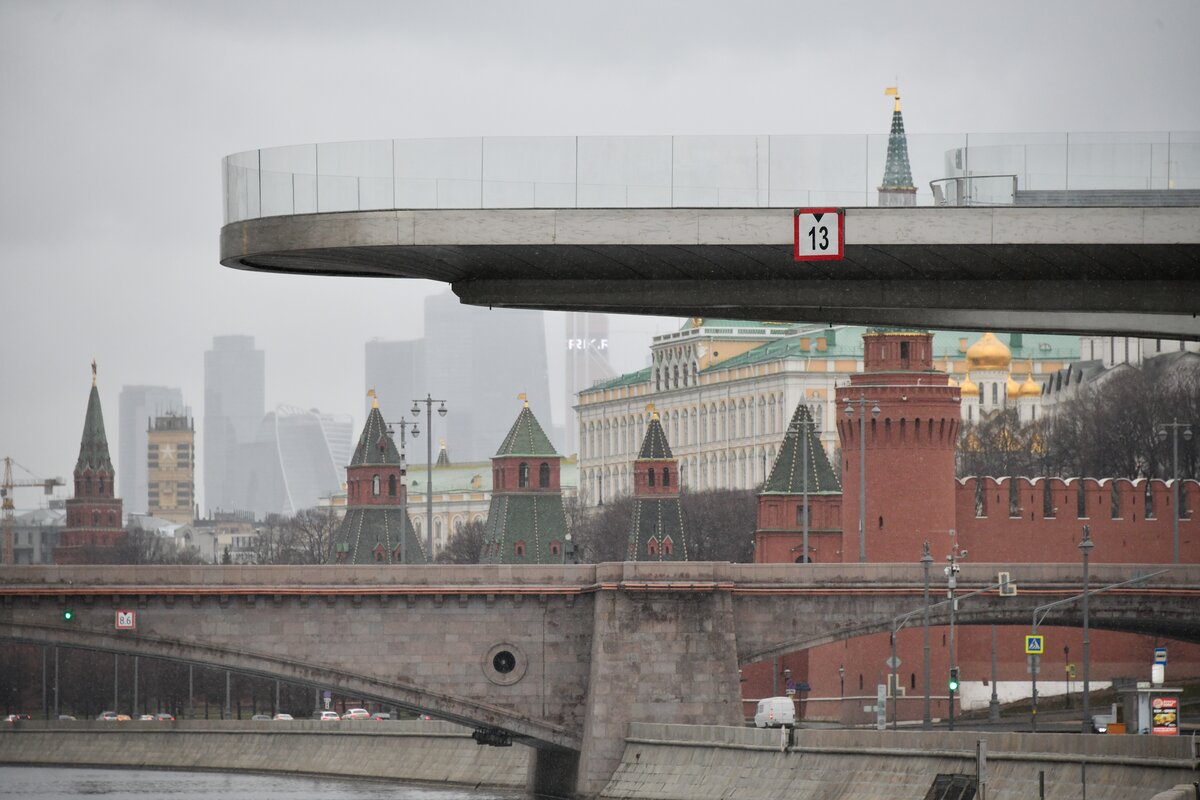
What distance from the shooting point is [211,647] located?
7731cm

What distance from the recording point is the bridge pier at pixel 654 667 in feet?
260

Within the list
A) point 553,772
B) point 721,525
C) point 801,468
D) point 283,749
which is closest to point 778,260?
point 553,772

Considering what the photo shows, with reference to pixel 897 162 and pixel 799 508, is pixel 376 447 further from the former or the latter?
pixel 897 162

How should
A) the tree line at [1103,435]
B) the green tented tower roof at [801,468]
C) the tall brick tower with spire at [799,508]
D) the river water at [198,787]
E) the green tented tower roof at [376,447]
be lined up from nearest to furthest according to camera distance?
the river water at [198,787], the tall brick tower with spire at [799,508], the green tented tower roof at [801,468], the tree line at [1103,435], the green tented tower roof at [376,447]

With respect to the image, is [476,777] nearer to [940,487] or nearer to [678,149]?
[940,487]

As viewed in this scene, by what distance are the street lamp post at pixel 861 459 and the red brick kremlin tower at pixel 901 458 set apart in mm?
70

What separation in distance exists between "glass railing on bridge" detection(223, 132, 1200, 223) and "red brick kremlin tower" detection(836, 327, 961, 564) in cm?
6176

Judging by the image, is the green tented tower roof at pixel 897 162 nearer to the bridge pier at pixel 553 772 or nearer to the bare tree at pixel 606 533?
the bridge pier at pixel 553 772

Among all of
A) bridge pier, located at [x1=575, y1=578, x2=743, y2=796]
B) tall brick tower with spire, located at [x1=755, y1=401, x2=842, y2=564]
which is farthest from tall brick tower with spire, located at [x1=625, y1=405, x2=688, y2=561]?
bridge pier, located at [x1=575, y1=578, x2=743, y2=796]

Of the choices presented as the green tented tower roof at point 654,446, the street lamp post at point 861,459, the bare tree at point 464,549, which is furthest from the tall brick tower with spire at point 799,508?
the bare tree at point 464,549

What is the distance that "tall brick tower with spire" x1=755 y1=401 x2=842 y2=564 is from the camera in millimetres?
121000

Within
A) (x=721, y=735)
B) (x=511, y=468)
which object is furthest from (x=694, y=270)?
(x=511, y=468)

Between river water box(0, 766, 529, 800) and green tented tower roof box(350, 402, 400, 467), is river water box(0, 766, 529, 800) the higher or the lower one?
the lower one

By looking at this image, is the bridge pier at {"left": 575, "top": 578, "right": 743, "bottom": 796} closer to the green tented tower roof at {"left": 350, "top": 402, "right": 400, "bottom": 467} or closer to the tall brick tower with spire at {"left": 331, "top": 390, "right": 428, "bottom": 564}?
the tall brick tower with spire at {"left": 331, "top": 390, "right": 428, "bottom": 564}
